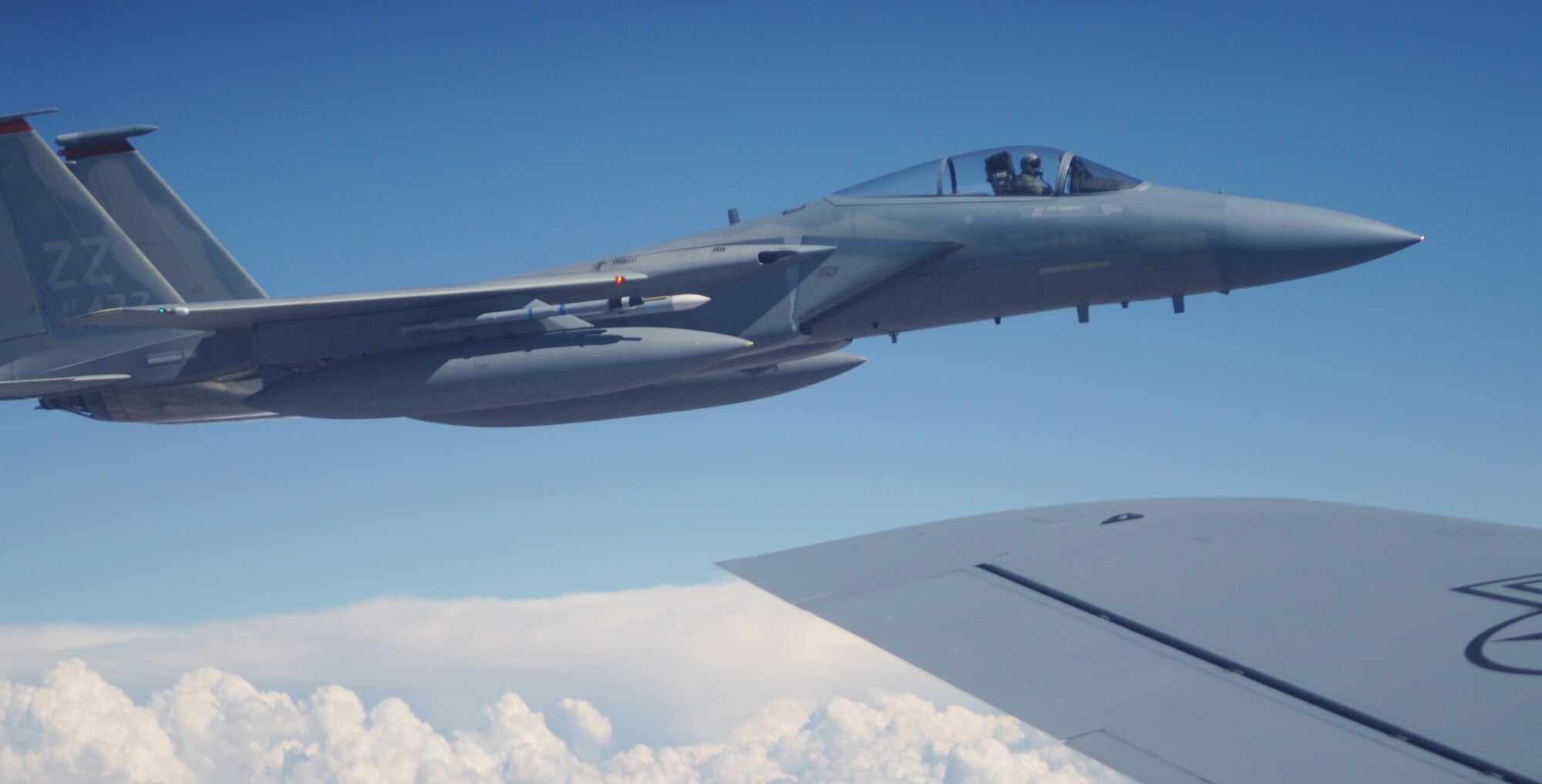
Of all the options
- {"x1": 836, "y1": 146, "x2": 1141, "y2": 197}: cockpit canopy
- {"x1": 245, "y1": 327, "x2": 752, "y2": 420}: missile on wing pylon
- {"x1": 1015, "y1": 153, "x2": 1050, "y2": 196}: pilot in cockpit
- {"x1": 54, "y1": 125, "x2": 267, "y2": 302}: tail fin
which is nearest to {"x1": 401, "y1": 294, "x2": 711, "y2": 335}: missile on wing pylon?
{"x1": 245, "y1": 327, "x2": 752, "y2": 420}: missile on wing pylon

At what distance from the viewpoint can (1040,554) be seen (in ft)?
20.4

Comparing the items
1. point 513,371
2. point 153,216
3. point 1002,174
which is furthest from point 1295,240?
point 153,216

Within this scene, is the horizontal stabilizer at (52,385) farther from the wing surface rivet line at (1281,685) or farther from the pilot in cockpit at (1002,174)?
the wing surface rivet line at (1281,685)

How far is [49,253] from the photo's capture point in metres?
14.6

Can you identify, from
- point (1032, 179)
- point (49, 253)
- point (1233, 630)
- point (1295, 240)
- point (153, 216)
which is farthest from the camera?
point (153, 216)

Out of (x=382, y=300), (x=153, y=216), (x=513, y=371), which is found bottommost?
(x=513, y=371)

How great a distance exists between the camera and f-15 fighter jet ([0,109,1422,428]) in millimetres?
11781

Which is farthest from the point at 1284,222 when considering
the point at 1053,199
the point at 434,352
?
the point at 434,352

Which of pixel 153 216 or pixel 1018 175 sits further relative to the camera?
pixel 153 216

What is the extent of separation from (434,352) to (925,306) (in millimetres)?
5624

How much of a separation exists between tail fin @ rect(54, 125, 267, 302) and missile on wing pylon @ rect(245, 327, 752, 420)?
186 inches

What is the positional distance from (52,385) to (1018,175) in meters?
12.0

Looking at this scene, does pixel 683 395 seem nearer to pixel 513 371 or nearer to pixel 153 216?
pixel 513 371

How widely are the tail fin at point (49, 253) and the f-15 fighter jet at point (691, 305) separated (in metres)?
0.06
